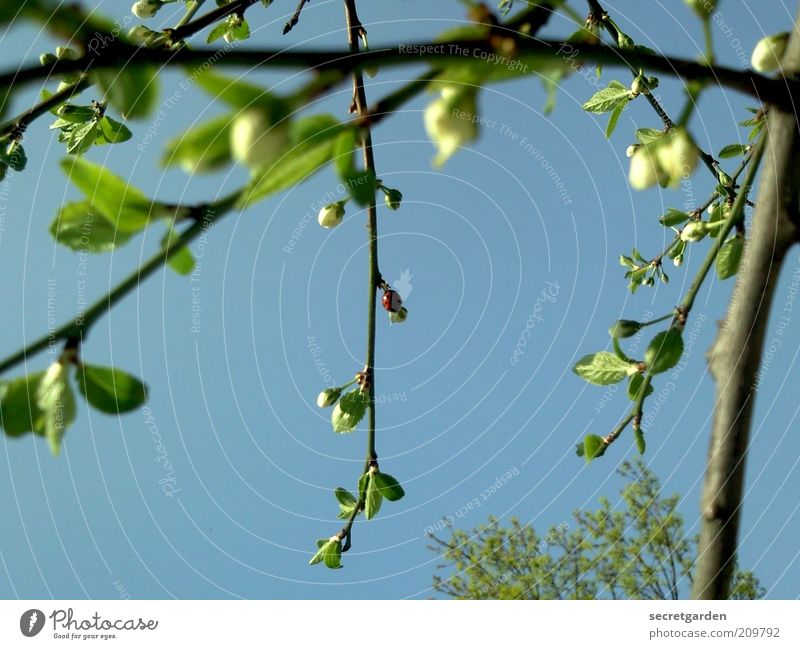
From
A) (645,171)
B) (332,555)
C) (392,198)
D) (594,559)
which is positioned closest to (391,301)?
(392,198)

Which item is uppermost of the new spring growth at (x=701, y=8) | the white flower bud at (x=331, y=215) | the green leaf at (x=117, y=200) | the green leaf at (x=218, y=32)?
the green leaf at (x=218, y=32)

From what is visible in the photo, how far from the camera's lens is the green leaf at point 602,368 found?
395mm

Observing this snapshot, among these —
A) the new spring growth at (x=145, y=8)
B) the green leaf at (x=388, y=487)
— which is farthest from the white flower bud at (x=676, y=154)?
the new spring growth at (x=145, y=8)

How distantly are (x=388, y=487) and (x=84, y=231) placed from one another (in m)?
0.35

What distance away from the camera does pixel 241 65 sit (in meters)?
0.17

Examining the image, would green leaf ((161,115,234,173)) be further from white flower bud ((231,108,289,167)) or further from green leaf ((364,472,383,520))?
green leaf ((364,472,383,520))

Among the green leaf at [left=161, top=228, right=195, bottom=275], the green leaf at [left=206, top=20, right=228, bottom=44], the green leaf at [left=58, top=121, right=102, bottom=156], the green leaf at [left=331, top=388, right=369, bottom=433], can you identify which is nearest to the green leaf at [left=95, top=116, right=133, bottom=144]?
the green leaf at [left=58, top=121, right=102, bottom=156]

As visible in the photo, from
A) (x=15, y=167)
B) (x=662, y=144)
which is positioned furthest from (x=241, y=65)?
(x=15, y=167)

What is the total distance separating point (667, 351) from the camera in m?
0.36

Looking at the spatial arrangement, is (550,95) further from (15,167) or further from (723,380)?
(15,167)

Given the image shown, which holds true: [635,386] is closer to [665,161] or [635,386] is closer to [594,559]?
[665,161]

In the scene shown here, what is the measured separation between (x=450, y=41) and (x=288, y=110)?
54 millimetres

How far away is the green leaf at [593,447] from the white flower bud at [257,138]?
28 cm
